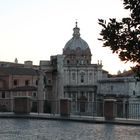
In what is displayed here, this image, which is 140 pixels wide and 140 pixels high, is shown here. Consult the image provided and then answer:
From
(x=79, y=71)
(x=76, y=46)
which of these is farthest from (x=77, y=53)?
(x=79, y=71)

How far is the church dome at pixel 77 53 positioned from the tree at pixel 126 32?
93139mm

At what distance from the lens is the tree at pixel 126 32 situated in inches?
288

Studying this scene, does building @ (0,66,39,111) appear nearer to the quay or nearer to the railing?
the railing

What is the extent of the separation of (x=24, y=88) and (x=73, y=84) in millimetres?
19447

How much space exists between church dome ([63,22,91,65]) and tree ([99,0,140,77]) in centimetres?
9314

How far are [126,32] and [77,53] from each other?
93.7 metres

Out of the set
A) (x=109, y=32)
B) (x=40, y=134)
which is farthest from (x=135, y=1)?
(x=40, y=134)

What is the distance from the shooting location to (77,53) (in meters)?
101

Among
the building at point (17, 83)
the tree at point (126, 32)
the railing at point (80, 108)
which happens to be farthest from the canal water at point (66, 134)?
the building at point (17, 83)

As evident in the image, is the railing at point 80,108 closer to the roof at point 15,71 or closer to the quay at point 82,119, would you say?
the quay at point 82,119

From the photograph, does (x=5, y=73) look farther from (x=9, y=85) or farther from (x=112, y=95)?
(x=112, y=95)

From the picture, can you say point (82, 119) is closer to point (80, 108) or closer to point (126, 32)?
point (126, 32)

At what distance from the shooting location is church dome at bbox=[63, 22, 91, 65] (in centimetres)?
10106

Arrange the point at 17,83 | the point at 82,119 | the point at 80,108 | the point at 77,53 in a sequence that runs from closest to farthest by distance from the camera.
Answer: the point at 82,119
the point at 80,108
the point at 17,83
the point at 77,53
